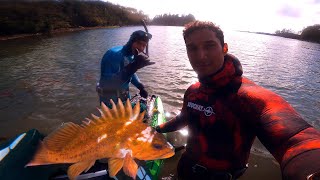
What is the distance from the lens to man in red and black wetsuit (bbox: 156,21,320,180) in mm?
1999

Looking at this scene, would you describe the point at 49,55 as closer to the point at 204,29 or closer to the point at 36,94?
the point at 36,94

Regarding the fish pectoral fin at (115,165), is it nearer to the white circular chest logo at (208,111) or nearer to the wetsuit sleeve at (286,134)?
the wetsuit sleeve at (286,134)

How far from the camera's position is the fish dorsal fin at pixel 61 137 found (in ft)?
5.90

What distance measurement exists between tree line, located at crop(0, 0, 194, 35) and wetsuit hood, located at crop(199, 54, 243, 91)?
1937 centimetres

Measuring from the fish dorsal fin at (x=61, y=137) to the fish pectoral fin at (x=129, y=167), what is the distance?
46 cm

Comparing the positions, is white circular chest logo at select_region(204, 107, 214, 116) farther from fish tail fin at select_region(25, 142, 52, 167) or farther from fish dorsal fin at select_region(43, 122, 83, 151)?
fish tail fin at select_region(25, 142, 52, 167)

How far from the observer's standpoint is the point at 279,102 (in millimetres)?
2109

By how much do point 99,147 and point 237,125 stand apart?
1399mm

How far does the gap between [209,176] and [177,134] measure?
5.31 meters

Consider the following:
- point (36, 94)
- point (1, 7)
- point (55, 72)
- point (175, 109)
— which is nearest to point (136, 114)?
point (175, 109)

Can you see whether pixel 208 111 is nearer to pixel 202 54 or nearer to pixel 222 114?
pixel 222 114

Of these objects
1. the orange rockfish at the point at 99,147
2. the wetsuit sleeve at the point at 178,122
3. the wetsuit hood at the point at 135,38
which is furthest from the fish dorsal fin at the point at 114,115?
the wetsuit hood at the point at 135,38

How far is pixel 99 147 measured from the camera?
5.91 ft

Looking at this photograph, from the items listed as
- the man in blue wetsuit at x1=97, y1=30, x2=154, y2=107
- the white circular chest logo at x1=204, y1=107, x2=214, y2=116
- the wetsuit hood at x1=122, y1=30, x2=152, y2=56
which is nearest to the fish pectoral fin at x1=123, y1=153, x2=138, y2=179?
the white circular chest logo at x1=204, y1=107, x2=214, y2=116
